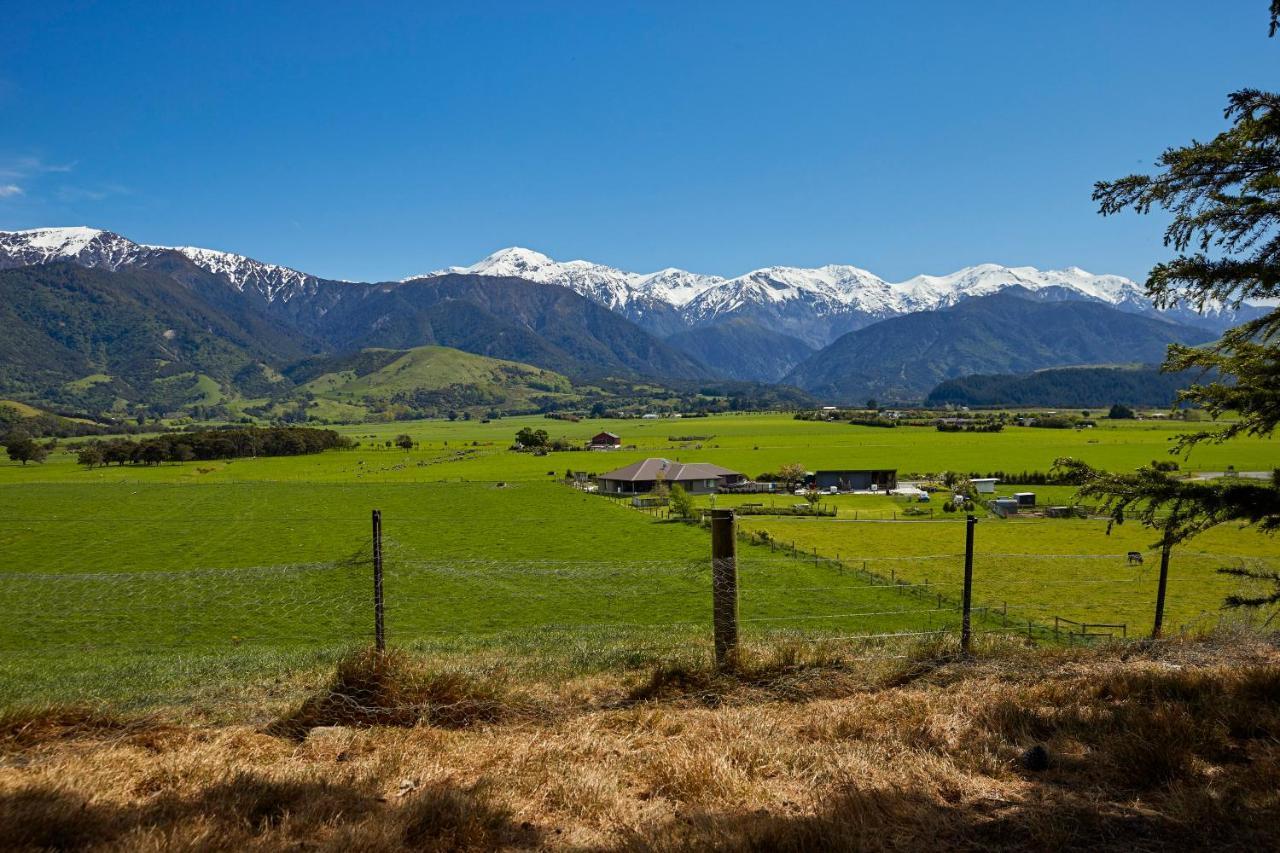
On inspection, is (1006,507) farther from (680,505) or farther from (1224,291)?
(1224,291)

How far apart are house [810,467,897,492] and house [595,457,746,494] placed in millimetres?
9205

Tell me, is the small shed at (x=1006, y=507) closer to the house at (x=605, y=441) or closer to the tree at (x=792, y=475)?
the tree at (x=792, y=475)

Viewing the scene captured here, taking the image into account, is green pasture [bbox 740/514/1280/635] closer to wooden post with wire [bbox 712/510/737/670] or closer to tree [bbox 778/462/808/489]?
wooden post with wire [bbox 712/510/737/670]

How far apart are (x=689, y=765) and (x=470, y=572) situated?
5.29 metres

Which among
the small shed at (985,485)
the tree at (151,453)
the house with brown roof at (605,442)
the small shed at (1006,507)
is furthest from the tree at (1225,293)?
the tree at (151,453)

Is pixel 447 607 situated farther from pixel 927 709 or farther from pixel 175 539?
pixel 175 539

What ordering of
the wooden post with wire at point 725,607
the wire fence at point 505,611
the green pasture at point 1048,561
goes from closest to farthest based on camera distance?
Result: the wooden post with wire at point 725,607
the wire fence at point 505,611
the green pasture at point 1048,561

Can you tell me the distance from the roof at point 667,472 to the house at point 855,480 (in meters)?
10.1

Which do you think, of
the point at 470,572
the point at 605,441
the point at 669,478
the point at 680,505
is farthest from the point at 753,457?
the point at 470,572

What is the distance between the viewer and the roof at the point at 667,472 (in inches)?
3049

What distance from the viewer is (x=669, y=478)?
7662 cm

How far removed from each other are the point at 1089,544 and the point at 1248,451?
79094 mm

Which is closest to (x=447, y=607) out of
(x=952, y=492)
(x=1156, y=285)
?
(x=1156, y=285)

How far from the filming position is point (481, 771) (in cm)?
502
